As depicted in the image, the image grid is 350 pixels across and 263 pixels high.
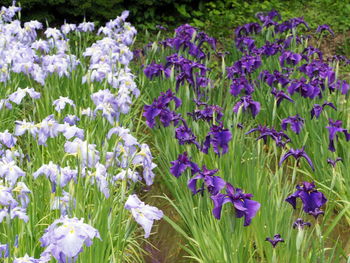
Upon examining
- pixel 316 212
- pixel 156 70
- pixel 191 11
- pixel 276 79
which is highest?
pixel 316 212

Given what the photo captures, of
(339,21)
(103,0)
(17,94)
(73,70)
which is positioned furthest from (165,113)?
(339,21)

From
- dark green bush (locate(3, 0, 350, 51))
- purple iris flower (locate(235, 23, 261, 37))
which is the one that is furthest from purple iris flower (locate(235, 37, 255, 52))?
dark green bush (locate(3, 0, 350, 51))

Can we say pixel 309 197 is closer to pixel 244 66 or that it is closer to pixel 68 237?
pixel 68 237

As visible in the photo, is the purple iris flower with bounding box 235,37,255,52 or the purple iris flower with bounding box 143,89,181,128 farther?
the purple iris flower with bounding box 235,37,255,52

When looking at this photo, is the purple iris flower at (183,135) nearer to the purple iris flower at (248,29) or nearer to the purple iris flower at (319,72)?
the purple iris flower at (319,72)

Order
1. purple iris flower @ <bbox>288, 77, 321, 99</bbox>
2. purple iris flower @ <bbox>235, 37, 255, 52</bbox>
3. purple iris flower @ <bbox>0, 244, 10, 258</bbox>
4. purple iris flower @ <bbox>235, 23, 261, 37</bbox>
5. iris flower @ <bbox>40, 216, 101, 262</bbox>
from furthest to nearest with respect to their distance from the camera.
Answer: purple iris flower @ <bbox>235, 23, 261, 37</bbox> → purple iris flower @ <bbox>235, 37, 255, 52</bbox> → purple iris flower @ <bbox>288, 77, 321, 99</bbox> → purple iris flower @ <bbox>0, 244, 10, 258</bbox> → iris flower @ <bbox>40, 216, 101, 262</bbox>

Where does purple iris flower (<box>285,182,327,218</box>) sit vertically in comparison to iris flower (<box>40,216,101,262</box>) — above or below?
below

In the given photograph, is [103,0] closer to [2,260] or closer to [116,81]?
[116,81]

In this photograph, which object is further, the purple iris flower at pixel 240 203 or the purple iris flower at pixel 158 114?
the purple iris flower at pixel 158 114

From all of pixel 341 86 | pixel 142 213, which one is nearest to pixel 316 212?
pixel 142 213

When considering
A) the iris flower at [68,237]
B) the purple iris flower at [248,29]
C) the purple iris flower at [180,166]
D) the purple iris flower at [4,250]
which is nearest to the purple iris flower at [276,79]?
the purple iris flower at [180,166]

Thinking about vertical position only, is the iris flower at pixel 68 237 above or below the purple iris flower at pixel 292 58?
above

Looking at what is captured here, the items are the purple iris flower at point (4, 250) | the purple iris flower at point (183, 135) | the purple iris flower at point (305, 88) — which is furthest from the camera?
the purple iris flower at point (305, 88)

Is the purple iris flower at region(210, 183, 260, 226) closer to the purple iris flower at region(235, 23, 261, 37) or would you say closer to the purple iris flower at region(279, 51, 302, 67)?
the purple iris flower at region(279, 51, 302, 67)
